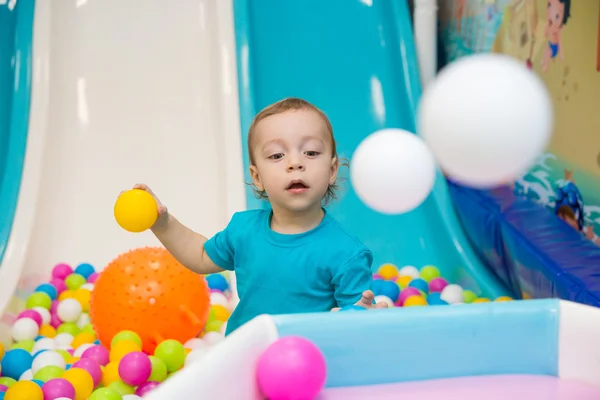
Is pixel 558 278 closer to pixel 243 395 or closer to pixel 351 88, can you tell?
pixel 243 395

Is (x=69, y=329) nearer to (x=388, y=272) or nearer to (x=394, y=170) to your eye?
(x=388, y=272)

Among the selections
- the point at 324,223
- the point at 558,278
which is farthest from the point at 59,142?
the point at 558,278

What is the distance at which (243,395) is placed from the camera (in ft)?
2.20

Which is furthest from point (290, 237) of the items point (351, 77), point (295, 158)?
point (351, 77)

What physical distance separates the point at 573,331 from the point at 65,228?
5.40 feet

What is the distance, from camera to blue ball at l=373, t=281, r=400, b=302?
1.76 m

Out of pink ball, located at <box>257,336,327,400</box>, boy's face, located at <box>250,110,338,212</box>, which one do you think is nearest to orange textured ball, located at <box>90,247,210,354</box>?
boy's face, located at <box>250,110,338,212</box>

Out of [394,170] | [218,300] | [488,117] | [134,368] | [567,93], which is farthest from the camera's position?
[218,300]

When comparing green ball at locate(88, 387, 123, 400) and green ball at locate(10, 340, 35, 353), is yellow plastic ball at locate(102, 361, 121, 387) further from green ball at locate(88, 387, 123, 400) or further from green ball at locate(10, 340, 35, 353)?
green ball at locate(10, 340, 35, 353)

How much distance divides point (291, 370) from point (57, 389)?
0.68 m

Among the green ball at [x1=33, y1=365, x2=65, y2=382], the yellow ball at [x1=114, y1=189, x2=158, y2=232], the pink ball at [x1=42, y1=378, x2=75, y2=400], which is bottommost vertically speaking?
the green ball at [x1=33, y1=365, x2=65, y2=382]

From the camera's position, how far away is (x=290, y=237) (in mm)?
1155

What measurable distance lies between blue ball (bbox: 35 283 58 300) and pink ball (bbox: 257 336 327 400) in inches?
50.5

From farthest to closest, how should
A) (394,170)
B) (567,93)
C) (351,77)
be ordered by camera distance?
(351,77), (567,93), (394,170)
